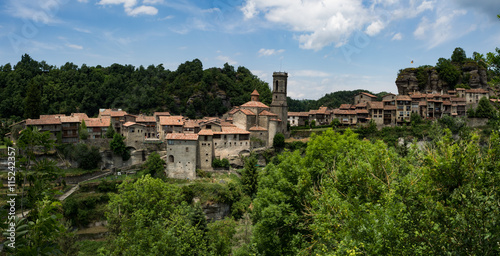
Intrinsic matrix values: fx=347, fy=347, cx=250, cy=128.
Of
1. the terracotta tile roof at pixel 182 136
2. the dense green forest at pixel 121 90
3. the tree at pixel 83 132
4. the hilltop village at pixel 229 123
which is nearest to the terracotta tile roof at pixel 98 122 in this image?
the hilltop village at pixel 229 123

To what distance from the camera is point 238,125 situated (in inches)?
2093

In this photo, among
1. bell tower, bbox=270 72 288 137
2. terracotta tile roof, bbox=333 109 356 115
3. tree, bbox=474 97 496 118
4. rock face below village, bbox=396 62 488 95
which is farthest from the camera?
rock face below village, bbox=396 62 488 95

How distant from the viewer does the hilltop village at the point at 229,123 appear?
4640 centimetres

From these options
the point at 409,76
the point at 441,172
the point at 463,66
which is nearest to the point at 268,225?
the point at 441,172

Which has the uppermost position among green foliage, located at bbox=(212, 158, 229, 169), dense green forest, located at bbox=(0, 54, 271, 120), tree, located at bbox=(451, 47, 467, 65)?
tree, located at bbox=(451, 47, 467, 65)

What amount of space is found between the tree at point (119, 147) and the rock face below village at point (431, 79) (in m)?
55.9

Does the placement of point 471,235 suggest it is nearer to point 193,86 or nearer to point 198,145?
point 198,145

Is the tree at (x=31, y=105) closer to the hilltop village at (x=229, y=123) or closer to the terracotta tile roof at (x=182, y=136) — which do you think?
the hilltop village at (x=229, y=123)

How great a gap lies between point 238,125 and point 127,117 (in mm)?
17971

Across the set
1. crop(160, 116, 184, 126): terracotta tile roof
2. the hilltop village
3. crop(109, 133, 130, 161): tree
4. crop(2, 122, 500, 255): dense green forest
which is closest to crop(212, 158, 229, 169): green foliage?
the hilltop village

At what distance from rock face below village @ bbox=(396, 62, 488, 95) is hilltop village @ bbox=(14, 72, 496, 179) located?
4771 millimetres

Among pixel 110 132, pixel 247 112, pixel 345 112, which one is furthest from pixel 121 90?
pixel 345 112

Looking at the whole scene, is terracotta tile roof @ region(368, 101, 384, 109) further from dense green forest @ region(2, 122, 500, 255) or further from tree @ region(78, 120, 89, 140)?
tree @ region(78, 120, 89, 140)

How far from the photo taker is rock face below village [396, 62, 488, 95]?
7081 cm
